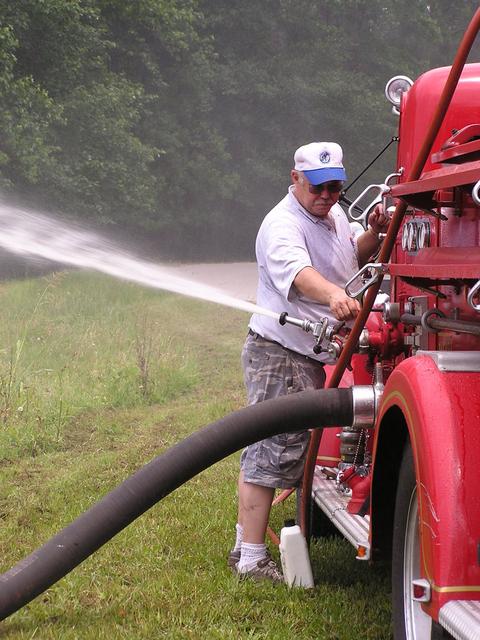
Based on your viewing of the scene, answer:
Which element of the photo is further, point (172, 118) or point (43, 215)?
point (172, 118)

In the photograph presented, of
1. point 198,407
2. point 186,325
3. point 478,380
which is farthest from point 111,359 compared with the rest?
point 478,380

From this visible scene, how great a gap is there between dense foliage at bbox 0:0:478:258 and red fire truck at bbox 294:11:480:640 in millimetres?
17126

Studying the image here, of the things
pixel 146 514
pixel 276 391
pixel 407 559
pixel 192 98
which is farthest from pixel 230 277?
pixel 407 559

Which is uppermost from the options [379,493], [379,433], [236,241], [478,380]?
[478,380]

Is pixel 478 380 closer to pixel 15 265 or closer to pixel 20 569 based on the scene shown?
pixel 20 569

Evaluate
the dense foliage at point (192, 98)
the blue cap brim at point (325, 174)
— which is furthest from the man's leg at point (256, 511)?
the dense foliage at point (192, 98)

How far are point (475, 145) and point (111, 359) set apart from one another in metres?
7.96

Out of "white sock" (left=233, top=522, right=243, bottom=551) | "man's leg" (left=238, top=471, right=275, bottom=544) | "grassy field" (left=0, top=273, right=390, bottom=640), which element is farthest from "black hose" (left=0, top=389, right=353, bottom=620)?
"white sock" (left=233, top=522, right=243, bottom=551)

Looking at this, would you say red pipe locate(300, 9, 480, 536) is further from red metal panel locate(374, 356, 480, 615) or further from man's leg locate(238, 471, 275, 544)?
red metal panel locate(374, 356, 480, 615)

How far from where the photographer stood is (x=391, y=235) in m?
3.30

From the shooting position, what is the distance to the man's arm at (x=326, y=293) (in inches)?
148

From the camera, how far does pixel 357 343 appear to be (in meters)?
3.60

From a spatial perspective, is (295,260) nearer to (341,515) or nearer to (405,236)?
(405,236)

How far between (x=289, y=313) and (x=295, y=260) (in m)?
0.28
